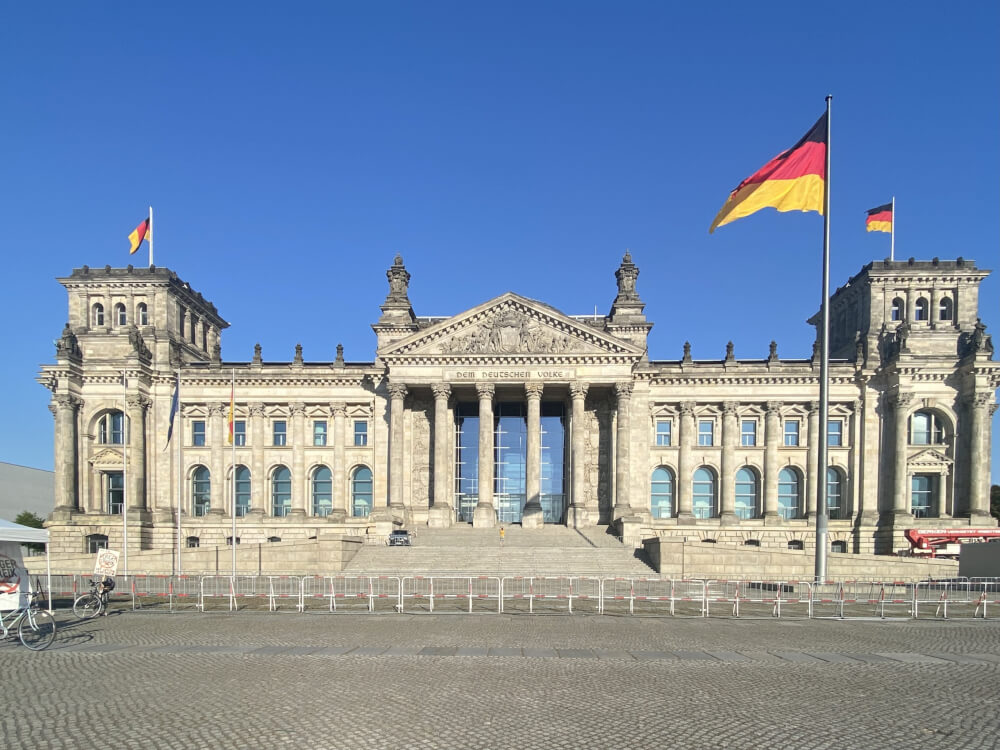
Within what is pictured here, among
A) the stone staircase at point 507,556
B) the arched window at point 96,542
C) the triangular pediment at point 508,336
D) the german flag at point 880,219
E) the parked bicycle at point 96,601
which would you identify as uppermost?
the german flag at point 880,219

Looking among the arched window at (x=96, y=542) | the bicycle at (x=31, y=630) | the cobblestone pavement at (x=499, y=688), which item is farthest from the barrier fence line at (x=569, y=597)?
the arched window at (x=96, y=542)

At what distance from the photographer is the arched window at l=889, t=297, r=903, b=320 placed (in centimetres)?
6191

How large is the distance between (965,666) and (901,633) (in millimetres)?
5745

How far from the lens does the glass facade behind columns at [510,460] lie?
206 ft

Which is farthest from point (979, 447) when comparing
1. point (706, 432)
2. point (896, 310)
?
point (706, 432)

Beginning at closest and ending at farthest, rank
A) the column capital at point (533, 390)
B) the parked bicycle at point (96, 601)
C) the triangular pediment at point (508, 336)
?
1. the parked bicycle at point (96, 601)
2. the column capital at point (533, 390)
3. the triangular pediment at point (508, 336)

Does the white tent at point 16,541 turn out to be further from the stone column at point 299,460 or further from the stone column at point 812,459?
the stone column at point 812,459

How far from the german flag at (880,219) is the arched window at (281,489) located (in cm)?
5058

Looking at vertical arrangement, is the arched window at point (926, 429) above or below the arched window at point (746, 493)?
above

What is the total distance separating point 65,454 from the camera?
195 ft

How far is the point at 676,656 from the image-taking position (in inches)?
672

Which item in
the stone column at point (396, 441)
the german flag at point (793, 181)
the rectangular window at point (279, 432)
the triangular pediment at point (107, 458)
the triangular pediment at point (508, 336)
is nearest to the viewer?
the german flag at point (793, 181)

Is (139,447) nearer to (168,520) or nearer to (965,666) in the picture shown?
(168,520)

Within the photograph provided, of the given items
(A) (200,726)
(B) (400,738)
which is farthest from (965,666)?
(A) (200,726)
